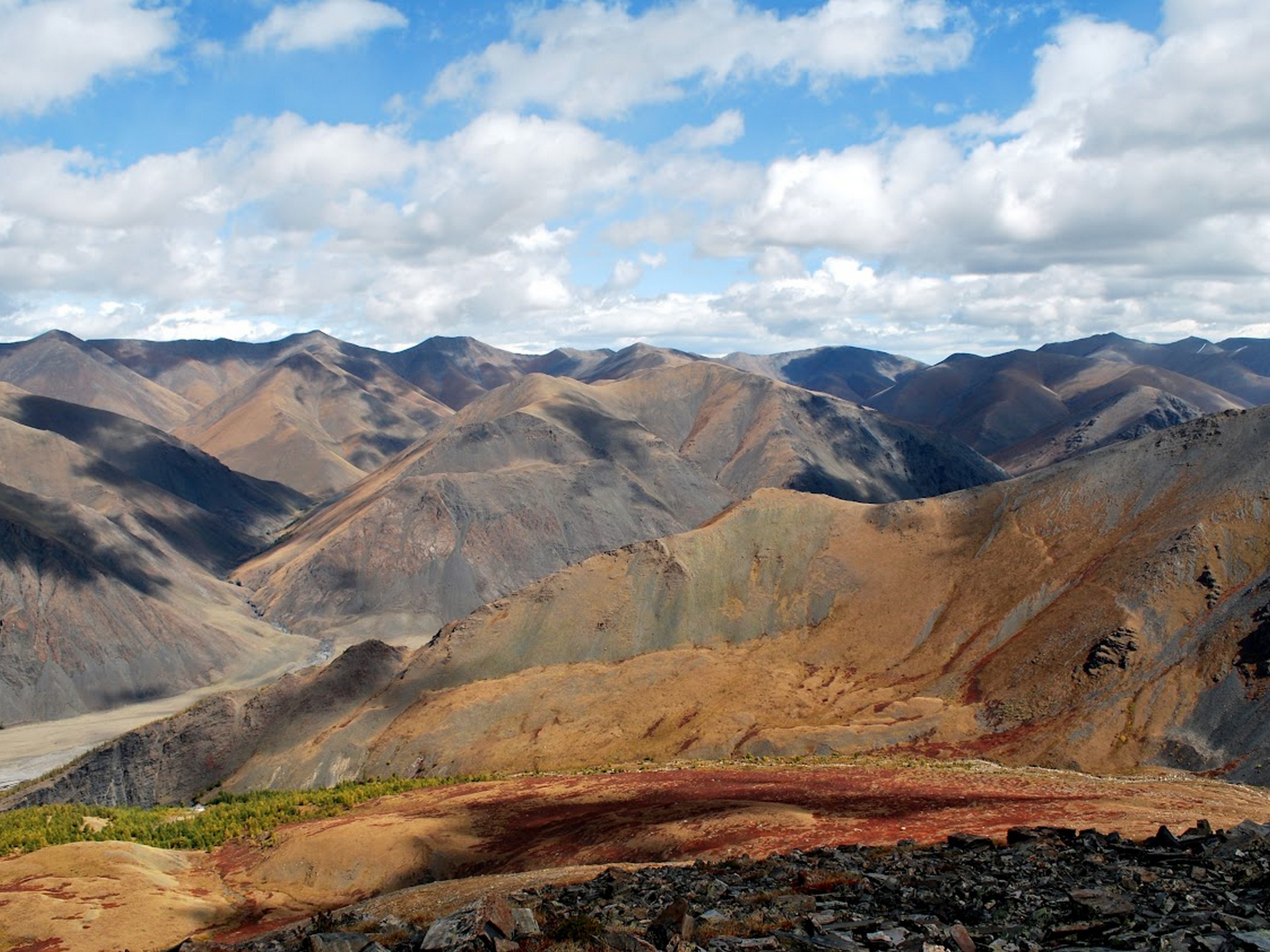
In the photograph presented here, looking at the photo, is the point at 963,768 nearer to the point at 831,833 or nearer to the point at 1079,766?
the point at 1079,766

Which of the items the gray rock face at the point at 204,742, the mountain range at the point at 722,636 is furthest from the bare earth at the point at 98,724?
the gray rock face at the point at 204,742

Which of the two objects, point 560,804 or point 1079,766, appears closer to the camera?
point 560,804

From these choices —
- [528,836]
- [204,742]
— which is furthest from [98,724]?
[528,836]

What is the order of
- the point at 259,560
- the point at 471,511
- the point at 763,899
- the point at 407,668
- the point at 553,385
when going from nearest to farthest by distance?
the point at 763,899 < the point at 407,668 < the point at 471,511 < the point at 259,560 < the point at 553,385

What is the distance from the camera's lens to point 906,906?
55.6 feet

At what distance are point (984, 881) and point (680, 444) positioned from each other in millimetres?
161150

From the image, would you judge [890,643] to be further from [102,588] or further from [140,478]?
[140,478]

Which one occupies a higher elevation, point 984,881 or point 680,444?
point 680,444

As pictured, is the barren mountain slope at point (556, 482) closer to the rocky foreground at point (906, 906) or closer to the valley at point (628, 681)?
the valley at point (628, 681)

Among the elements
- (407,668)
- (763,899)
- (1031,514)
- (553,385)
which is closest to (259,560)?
(553,385)

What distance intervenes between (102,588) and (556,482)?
183 ft

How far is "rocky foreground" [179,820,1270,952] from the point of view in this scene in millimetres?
14562

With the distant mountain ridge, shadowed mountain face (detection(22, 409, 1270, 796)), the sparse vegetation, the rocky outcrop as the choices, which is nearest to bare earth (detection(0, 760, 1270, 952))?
the sparse vegetation

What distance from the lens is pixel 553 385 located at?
175 meters
